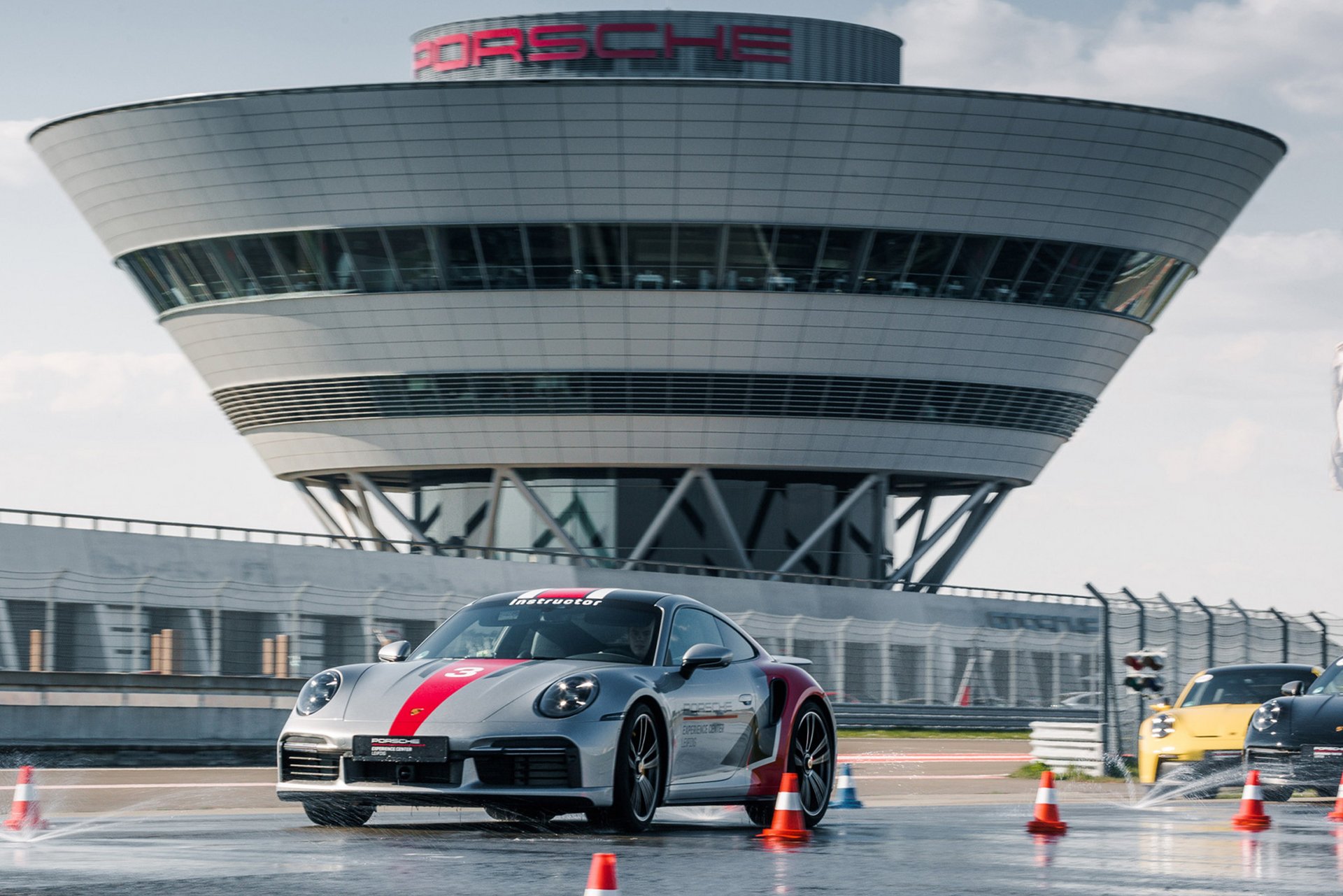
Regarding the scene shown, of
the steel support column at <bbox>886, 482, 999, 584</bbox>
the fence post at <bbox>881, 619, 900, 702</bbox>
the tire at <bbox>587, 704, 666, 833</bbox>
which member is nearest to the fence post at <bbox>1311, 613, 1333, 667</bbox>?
the fence post at <bbox>881, 619, 900, 702</bbox>

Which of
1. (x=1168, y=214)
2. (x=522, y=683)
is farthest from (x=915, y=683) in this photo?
(x=522, y=683)

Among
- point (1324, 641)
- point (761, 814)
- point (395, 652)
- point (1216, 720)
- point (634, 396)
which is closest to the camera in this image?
point (395, 652)

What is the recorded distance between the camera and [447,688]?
1101 cm

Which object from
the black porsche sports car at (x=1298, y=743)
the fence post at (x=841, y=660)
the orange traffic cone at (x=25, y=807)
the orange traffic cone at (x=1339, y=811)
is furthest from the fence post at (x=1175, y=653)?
the orange traffic cone at (x=25, y=807)

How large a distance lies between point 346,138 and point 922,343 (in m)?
15.8

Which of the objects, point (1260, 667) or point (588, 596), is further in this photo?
point (1260, 667)

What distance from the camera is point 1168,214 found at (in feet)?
185

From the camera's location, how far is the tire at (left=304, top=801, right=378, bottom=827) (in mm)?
11680

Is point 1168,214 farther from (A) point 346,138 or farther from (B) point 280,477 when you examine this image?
(B) point 280,477

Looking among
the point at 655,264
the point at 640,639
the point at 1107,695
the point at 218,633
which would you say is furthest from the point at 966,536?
the point at 640,639

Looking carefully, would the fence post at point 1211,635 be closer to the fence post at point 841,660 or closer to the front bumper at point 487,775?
the fence post at point 841,660

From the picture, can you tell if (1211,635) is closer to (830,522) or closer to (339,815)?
(339,815)

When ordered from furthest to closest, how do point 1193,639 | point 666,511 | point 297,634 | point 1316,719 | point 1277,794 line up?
1. point 666,511
2. point 297,634
3. point 1193,639
4. point 1277,794
5. point 1316,719

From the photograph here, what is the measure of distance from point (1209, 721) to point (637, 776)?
32.2ft
